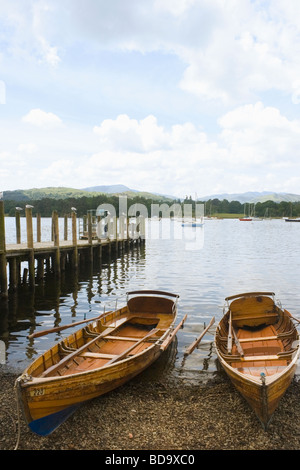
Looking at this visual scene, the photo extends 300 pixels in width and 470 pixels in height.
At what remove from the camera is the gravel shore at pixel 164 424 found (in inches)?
283

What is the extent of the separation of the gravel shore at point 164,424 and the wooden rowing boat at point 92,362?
0.35 metres

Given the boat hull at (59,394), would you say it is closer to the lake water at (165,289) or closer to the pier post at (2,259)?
the lake water at (165,289)

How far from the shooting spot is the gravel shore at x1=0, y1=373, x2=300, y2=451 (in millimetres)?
7188

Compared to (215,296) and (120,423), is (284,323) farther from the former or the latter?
(215,296)

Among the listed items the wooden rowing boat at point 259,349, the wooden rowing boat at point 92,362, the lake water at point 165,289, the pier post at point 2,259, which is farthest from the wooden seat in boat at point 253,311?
the pier post at point 2,259

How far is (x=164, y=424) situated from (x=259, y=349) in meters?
4.42

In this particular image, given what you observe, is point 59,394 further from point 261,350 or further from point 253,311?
point 253,311

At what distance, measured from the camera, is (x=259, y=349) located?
1114 cm

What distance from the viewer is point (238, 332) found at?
1315 centimetres

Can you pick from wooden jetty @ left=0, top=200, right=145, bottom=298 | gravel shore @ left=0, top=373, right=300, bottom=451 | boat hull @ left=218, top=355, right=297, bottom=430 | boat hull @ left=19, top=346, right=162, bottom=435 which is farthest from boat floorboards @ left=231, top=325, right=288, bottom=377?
wooden jetty @ left=0, top=200, right=145, bottom=298
